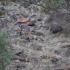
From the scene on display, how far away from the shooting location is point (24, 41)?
5.17 m

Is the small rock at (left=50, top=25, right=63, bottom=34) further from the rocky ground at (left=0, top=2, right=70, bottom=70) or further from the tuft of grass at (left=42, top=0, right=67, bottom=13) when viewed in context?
the tuft of grass at (left=42, top=0, right=67, bottom=13)

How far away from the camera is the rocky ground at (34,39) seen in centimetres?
452

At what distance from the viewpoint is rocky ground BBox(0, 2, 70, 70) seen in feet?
14.8

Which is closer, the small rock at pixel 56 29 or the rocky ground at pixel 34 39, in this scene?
the rocky ground at pixel 34 39

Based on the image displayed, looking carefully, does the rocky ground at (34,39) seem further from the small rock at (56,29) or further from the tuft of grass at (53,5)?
the tuft of grass at (53,5)

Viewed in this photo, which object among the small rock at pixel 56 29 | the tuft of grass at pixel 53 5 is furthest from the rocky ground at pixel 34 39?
the tuft of grass at pixel 53 5

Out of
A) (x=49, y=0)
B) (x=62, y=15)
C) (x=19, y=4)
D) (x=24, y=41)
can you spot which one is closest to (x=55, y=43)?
(x=24, y=41)

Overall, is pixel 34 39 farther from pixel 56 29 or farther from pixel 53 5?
pixel 53 5

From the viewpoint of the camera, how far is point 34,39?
5238 mm

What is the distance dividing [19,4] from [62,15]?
116 centimetres

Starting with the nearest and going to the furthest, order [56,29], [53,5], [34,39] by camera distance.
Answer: [34,39]
[56,29]
[53,5]

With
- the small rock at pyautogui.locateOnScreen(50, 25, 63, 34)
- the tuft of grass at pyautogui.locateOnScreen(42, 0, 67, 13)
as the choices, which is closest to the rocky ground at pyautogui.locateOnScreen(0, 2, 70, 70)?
the small rock at pyautogui.locateOnScreen(50, 25, 63, 34)

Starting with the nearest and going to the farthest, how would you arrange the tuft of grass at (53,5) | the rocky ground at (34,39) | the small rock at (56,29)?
1. the rocky ground at (34,39)
2. the small rock at (56,29)
3. the tuft of grass at (53,5)

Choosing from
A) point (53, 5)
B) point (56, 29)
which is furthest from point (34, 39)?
point (53, 5)
